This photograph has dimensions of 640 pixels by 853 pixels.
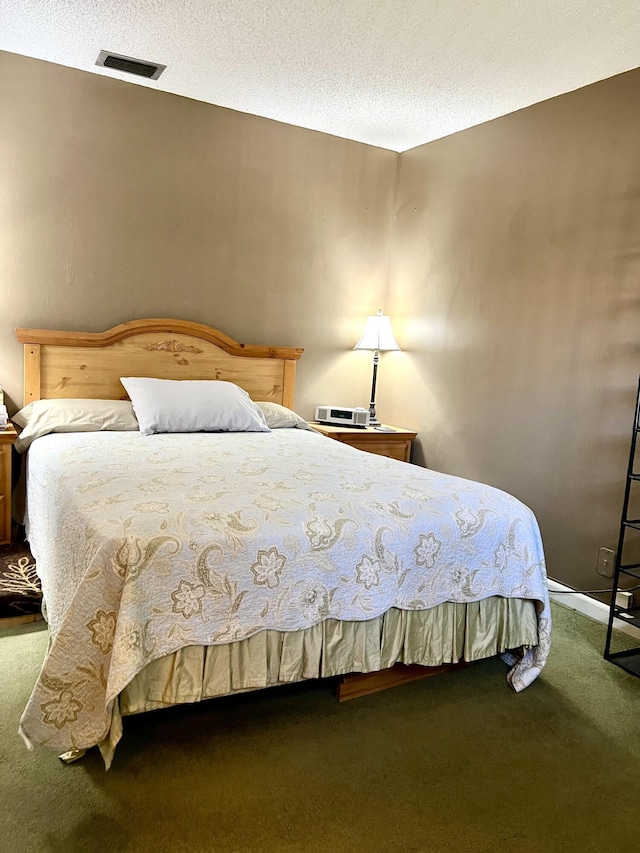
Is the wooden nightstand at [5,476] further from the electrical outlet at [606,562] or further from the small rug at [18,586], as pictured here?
the electrical outlet at [606,562]

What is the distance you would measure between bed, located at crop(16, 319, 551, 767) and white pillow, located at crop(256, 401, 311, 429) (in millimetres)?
842

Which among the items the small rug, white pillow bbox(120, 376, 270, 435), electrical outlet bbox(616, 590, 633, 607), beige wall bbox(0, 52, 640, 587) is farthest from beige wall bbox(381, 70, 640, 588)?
the small rug

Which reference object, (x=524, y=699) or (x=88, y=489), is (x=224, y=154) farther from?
(x=524, y=699)

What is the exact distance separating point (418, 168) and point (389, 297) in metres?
0.87

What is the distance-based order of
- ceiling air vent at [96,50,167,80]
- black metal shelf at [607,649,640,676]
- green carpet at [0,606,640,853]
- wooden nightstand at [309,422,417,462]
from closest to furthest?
green carpet at [0,606,640,853]
black metal shelf at [607,649,640,676]
ceiling air vent at [96,50,167,80]
wooden nightstand at [309,422,417,462]

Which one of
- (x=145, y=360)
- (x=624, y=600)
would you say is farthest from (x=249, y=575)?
(x=145, y=360)

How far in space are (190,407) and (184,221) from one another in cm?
122

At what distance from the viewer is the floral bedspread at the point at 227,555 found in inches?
61.6

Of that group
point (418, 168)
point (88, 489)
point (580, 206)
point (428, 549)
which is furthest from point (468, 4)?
point (88, 489)

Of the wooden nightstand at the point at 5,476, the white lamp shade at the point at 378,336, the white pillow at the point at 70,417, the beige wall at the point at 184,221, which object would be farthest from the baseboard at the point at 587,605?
the wooden nightstand at the point at 5,476

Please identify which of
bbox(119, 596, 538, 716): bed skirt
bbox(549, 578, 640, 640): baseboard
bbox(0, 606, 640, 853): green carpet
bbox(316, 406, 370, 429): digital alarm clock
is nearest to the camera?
bbox(0, 606, 640, 853): green carpet

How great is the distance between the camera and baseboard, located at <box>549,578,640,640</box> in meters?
2.79

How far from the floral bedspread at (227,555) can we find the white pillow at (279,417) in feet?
3.48

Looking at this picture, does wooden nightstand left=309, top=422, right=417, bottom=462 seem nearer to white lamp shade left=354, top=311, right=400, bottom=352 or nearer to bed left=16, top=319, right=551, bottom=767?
white lamp shade left=354, top=311, right=400, bottom=352
